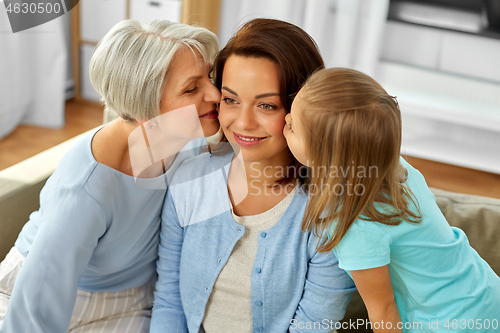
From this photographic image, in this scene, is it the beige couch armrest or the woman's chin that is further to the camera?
the beige couch armrest

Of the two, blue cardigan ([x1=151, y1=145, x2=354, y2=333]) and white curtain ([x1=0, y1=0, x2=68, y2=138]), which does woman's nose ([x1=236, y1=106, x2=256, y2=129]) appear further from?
white curtain ([x1=0, y1=0, x2=68, y2=138])

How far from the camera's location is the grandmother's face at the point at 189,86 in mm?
1056

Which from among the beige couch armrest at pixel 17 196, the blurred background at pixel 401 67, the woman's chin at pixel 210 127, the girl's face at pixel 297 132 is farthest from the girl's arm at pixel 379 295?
the blurred background at pixel 401 67

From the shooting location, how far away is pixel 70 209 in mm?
1009

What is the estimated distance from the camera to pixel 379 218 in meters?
0.90

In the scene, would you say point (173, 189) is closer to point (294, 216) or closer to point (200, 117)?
point (200, 117)

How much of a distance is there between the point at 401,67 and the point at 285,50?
2381 mm

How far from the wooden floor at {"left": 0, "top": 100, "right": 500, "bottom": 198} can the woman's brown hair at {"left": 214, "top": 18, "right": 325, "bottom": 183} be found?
6.33ft

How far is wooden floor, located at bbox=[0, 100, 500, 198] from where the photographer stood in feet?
9.34

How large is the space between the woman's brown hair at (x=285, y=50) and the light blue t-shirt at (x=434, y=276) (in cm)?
31

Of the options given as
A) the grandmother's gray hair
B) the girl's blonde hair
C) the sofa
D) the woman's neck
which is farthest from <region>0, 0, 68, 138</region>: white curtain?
the girl's blonde hair

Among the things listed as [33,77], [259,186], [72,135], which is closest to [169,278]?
[259,186]

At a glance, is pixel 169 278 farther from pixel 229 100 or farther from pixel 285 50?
pixel 285 50

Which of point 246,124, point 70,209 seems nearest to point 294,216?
point 246,124
